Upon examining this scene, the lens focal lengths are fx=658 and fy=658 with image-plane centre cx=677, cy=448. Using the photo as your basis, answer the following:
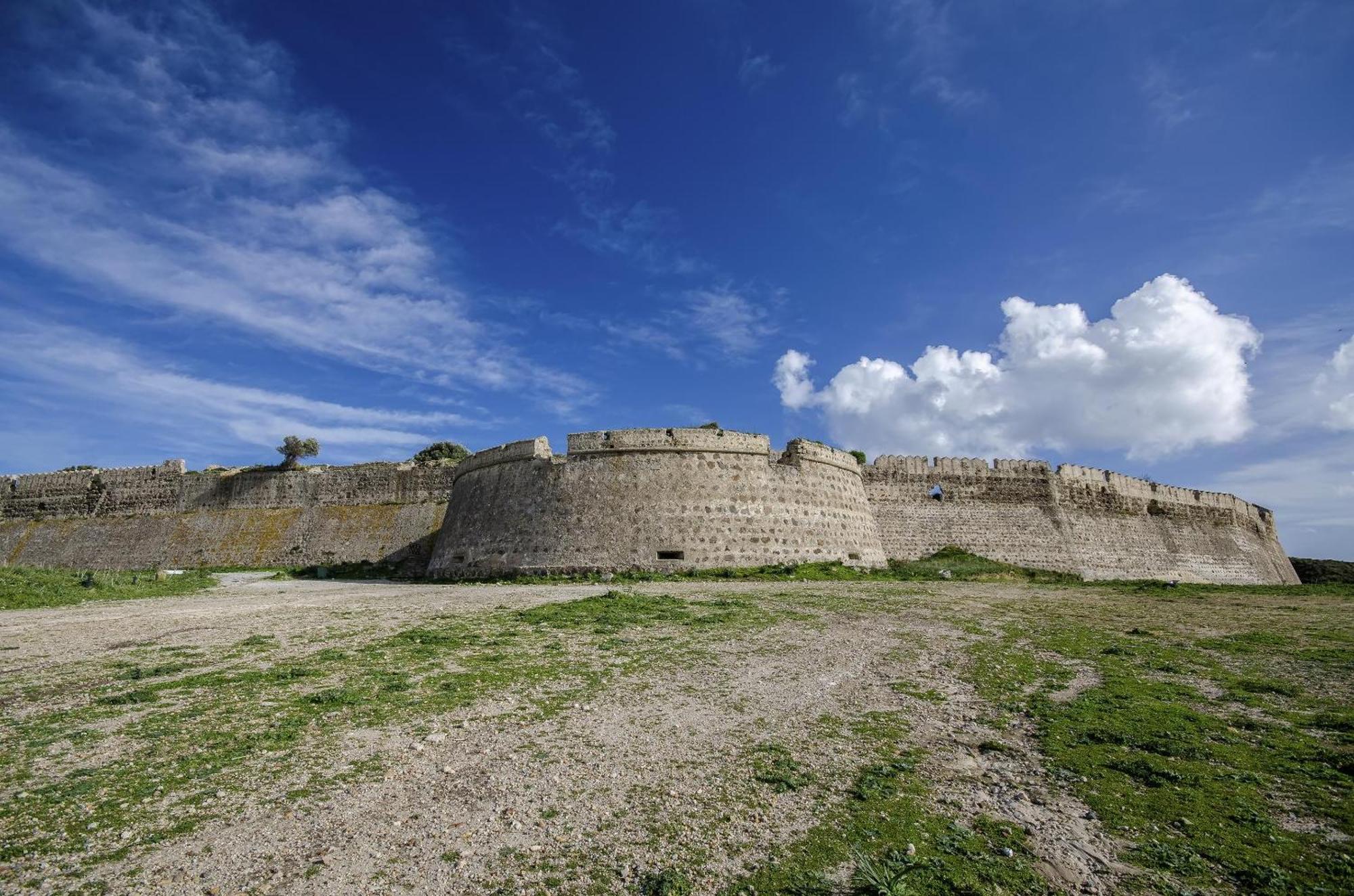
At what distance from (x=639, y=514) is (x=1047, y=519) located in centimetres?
1876

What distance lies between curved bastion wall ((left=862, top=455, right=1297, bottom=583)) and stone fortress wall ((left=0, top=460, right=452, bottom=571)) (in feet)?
65.6

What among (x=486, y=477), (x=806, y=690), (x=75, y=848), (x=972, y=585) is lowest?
(x=75, y=848)

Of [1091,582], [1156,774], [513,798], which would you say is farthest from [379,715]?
[1091,582]

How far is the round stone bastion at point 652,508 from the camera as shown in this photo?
20453mm

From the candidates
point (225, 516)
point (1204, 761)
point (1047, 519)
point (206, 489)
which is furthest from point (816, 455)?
point (206, 489)

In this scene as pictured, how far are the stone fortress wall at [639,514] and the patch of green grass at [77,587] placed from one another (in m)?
7.53

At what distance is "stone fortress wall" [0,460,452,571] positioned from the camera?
2902 centimetres

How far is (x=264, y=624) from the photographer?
1115cm

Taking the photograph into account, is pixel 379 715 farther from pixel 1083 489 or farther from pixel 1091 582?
pixel 1083 489

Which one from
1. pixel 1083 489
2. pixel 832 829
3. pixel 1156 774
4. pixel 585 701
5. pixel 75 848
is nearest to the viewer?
pixel 75 848

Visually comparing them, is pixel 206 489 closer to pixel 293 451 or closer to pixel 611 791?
pixel 293 451

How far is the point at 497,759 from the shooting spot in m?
5.11

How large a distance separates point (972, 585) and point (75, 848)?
19714 mm

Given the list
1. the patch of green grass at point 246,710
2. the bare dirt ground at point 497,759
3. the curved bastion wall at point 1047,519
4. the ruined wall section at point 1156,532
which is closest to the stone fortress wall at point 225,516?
the bare dirt ground at point 497,759
